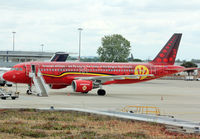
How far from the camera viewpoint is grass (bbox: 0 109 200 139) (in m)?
18.6

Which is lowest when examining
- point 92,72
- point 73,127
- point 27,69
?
point 73,127

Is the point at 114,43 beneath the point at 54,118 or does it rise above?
above

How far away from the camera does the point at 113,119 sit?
78.7ft

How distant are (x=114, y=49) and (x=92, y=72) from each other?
401 feet

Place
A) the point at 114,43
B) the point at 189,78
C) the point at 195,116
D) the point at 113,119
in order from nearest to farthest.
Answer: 1. the point at 113,119
2. the point at 195,116
3. the point at 189,78
4. the point at 114,43

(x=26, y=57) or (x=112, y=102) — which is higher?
(x=26, y=57)

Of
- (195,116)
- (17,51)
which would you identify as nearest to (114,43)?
(17,51)

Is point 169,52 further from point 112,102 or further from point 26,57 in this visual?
point 26,57

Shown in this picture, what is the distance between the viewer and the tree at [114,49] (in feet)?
562

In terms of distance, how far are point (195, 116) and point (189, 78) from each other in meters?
92.5

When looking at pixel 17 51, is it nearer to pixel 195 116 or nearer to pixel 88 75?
pixel 88 75

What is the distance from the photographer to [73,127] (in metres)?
21.1

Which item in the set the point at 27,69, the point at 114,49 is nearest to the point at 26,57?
the point at 114,49

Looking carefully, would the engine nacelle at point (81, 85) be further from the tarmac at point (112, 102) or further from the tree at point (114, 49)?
the tree at point (114, 49)
